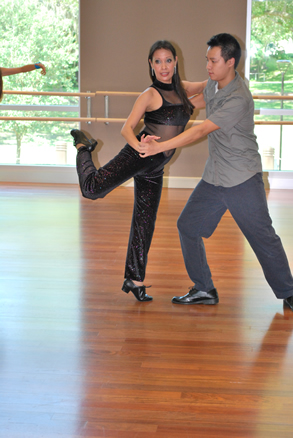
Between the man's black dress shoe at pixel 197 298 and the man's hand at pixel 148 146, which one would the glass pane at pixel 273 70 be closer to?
the man's black dress shoe at pixel 197 298

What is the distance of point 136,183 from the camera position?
95.6 inches

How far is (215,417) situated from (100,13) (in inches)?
209

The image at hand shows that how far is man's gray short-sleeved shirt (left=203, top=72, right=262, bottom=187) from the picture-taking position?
6.89 feet

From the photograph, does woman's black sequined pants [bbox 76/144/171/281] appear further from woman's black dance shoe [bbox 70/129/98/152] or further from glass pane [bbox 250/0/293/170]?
glass pane [bbox 250/0/293/170]

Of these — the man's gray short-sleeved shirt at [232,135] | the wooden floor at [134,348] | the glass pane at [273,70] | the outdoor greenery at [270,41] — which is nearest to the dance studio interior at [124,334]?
the wooden floor at [134,348]

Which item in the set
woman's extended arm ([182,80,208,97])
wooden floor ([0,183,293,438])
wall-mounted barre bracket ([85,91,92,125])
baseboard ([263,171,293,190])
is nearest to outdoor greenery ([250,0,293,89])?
baseboard ([263,171,293,190])

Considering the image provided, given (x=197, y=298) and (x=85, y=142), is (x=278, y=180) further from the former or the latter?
(x=85, y=142)

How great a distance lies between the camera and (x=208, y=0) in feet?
18.9

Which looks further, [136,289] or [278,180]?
[278,180]

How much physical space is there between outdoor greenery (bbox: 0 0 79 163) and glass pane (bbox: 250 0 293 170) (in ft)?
7.25

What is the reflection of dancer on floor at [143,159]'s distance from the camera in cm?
218

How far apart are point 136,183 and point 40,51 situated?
4.43 meters

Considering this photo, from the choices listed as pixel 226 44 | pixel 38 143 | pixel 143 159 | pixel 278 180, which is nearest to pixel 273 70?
pixel 278 180

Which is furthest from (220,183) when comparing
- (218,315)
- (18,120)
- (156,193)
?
(18,120)
